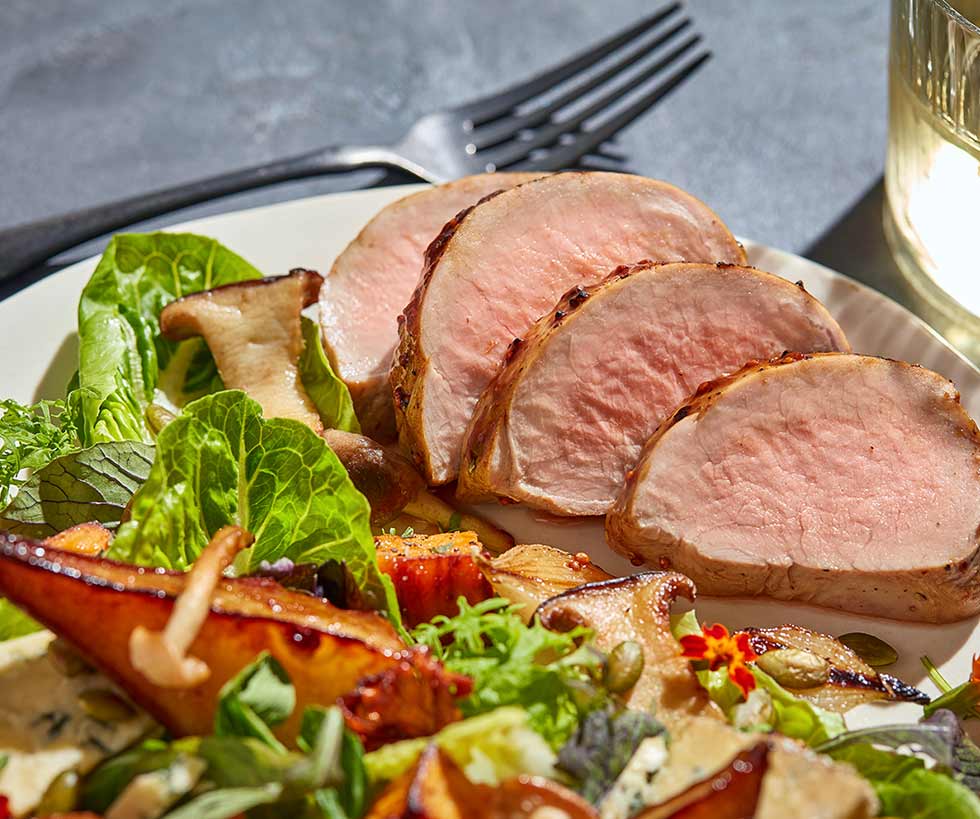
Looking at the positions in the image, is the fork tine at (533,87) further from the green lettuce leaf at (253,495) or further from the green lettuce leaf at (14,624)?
the green lettuce leaf at (14,624)

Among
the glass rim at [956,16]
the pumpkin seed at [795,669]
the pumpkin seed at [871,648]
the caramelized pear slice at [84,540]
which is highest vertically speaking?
the glass rim at [956,16]

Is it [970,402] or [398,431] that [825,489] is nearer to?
[970,402]

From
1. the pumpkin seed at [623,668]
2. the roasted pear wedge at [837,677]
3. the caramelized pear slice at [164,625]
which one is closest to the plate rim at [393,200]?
the roasted pear wedge at [837,677]

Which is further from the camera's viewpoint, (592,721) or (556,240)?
(556,240)

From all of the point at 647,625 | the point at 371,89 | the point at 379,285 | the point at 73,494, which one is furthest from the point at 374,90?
the point at 647,625

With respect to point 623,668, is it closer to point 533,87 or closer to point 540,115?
point 540,115

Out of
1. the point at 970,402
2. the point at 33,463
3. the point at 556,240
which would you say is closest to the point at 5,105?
the point at 33,463
